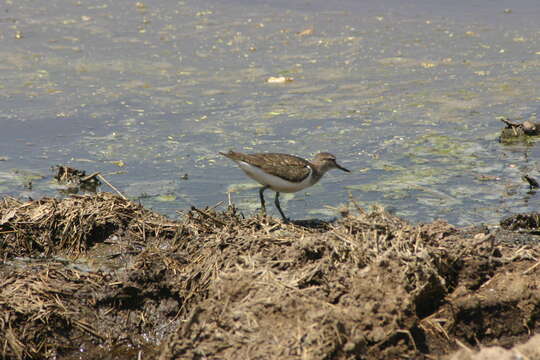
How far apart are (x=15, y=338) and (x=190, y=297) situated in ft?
4.06

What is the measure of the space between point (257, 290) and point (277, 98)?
22.2 feet

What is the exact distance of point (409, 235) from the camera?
564cm

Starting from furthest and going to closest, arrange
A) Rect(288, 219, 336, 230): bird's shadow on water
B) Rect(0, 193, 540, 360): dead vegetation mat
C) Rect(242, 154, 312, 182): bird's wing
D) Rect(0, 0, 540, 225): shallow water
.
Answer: Rect(0, 0, 540, 225): shallow water
Rect(242, 154, 312, 182): bird's wing
Rect(288, 219, 336, 230): bird's shadow on water
Rect(0, 193, 540, 360): dead vegetation mat

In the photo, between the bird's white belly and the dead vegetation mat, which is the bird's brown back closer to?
the bird's white belly

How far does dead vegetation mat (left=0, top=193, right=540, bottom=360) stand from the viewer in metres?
4.79

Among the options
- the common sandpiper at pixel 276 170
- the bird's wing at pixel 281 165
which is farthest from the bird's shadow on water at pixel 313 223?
the bird's wing at pixel 281 165

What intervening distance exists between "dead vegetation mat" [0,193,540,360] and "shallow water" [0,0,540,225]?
4.72 ft

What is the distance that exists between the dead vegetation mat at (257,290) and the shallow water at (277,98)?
144cm

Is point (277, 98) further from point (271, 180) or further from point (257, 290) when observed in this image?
point (257, 290)

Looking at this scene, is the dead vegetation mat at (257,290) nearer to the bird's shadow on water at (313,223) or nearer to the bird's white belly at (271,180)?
the bird's shadow on water at (313,223)

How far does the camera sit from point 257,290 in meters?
5.07

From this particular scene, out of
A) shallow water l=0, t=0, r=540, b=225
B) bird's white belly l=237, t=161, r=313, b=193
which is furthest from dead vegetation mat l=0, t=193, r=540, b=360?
shallow water l=0, t=0, r=540, b=225

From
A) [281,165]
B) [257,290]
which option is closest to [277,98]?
[281,165]

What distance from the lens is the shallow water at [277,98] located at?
8305mm
